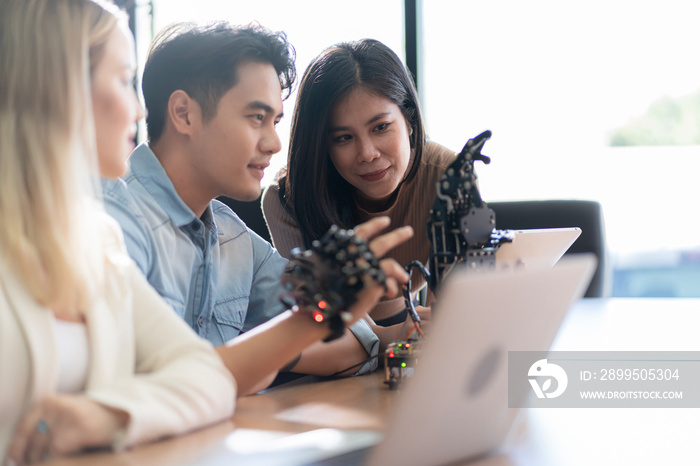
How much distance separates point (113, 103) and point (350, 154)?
90cm

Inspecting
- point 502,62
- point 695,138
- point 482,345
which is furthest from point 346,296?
point 695,138

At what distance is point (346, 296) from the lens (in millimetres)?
832

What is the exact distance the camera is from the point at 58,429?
710mm

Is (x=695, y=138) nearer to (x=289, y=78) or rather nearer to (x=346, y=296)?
(x=289, y=78)

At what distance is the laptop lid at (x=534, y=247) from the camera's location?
116 cm

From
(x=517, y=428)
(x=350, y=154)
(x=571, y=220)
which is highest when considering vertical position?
(x=350, y=154)

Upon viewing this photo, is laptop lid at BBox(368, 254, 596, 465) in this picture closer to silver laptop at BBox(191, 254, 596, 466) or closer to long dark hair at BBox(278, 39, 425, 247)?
silver laptop at BBox(191, 254, 596, 466)

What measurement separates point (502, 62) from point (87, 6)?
3.29m

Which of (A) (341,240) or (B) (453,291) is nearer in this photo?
(B) (453,291)

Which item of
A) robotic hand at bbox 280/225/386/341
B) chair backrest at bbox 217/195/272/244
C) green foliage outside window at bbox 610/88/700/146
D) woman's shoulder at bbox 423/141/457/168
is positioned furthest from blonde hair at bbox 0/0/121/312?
green foliage outside window at bbox 610/88/700/146

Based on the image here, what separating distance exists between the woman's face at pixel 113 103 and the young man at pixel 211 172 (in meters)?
0.32

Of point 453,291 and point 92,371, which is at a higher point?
point 453,291

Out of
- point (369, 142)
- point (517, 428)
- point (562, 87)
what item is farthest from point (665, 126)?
point (517, 428)

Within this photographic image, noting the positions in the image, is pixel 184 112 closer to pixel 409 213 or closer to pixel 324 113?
pixel 324 113
